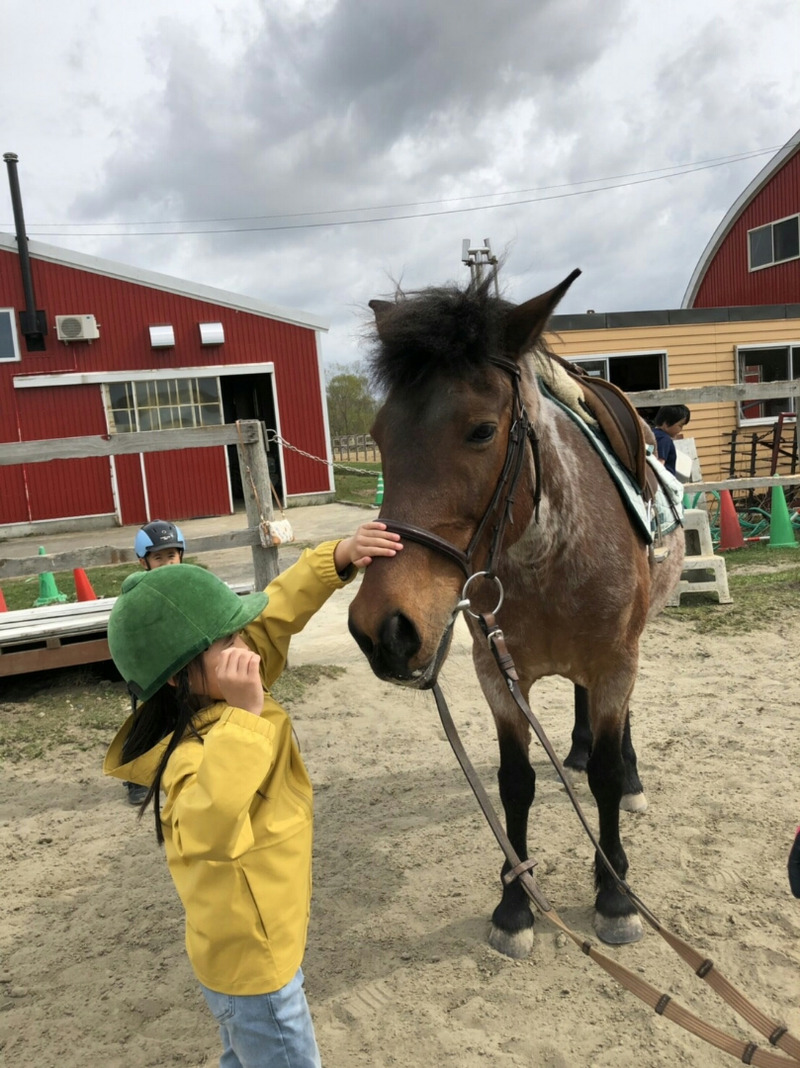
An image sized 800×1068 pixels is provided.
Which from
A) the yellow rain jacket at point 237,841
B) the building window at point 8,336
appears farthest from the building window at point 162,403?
the yellow rain jacket at point 237,841

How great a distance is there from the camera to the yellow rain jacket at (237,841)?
1.34 meters

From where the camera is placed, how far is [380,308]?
2258 millimetres

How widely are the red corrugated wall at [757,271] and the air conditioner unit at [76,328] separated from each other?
13461mm

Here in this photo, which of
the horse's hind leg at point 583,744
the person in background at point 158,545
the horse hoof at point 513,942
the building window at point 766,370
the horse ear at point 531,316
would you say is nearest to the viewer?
the horse ear at point 531,316

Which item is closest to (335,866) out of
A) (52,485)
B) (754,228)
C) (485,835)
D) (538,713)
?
(485,835)

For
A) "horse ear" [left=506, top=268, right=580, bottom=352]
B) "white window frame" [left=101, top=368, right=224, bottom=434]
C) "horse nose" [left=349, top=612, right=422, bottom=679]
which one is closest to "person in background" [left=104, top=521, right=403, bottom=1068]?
"horse nose" [left=349, top=612, right=422, bottom=679]


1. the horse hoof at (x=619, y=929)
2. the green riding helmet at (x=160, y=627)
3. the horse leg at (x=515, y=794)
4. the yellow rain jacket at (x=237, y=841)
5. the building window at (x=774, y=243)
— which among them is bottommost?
the horse hoof at (x=619, y=929)

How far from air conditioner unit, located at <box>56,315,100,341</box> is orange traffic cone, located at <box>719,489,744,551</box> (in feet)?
39.7

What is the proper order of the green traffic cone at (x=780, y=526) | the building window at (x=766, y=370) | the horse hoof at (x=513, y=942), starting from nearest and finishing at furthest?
1. the horse hoof at (x=513, y=942)
2. the green traffic cone at (x=780, y=526)
3. the building window at (x=766, y=370)

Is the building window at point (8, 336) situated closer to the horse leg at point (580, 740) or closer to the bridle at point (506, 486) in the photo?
the horse leg at point (580, 740)

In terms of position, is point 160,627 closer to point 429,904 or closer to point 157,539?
point 429,904

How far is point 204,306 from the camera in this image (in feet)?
49.1

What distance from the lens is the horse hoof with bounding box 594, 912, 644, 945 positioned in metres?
2.54

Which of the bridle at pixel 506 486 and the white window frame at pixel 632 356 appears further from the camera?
the white window frame at pixel 632 356
